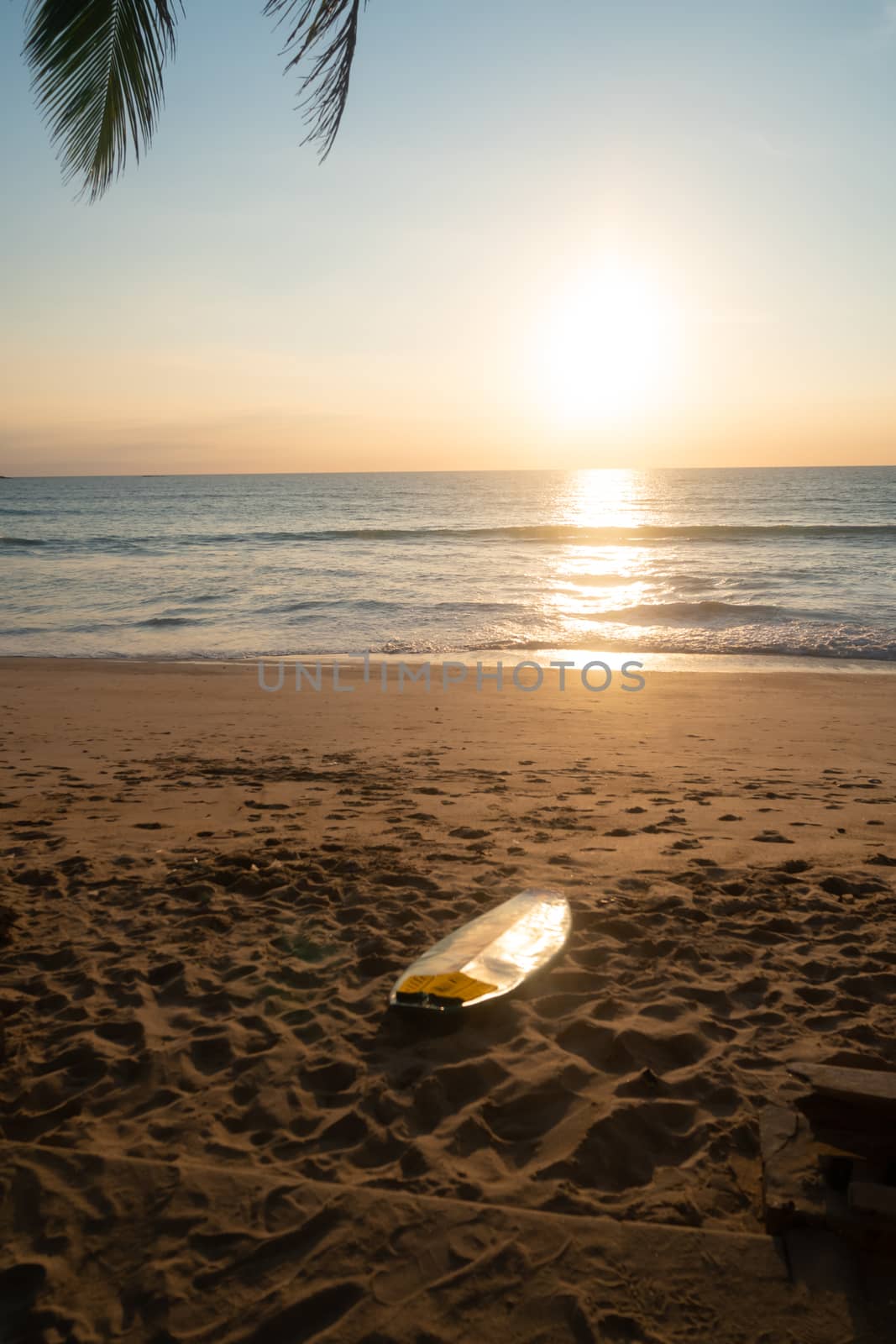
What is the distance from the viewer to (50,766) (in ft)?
23.8

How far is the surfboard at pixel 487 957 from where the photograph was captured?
3.53 m

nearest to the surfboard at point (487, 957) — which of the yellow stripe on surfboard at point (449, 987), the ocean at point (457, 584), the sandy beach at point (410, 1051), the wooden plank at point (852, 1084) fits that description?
the yellow stripe on surfboard at point (449, 987)

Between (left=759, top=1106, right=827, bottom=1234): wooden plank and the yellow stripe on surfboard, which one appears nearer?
(left=759, top=1106, right=827, bottom=1234): wooden plank

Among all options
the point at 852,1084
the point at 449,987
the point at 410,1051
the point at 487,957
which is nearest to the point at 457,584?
the point at 487,957

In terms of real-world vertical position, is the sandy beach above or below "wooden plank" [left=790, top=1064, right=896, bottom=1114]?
below

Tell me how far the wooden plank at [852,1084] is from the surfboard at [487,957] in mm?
1343

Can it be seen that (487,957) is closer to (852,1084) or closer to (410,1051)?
(410,1051)

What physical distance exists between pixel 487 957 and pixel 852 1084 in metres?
1.64

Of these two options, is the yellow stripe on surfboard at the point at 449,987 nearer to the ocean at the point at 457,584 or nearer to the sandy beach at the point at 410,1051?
the sandy beach at the point at 410,1051

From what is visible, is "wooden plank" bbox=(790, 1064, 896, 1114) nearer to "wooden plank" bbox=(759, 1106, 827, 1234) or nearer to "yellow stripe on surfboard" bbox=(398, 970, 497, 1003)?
"wooden plank" bbox=(759, 1106, 827, 1234)

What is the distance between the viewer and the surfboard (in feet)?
11.6

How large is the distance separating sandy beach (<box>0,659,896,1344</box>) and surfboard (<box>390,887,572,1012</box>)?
105 millimetres

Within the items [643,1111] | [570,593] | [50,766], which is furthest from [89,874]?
[570,593]

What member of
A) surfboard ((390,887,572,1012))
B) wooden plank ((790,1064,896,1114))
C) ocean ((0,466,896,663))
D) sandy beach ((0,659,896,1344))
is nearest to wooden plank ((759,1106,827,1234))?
sandy beach ((0,659,896,1344))
